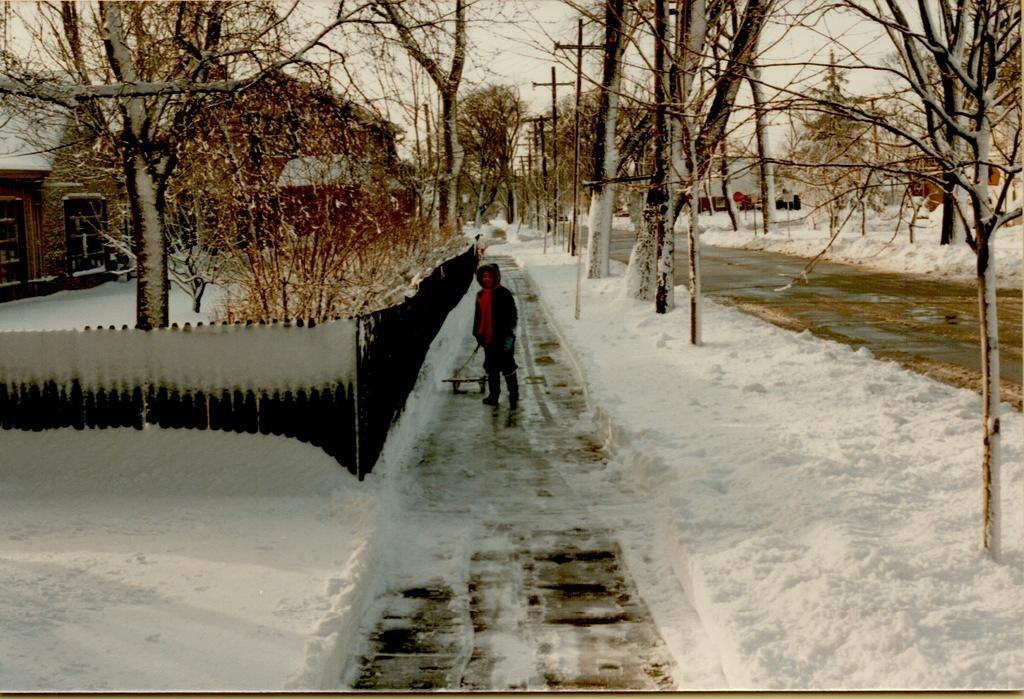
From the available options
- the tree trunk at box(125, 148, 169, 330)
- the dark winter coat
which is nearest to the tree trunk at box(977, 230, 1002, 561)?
the dark winter coat

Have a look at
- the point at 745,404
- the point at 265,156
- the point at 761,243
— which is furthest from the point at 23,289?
the point at 761,243

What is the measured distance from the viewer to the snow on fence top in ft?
27.2

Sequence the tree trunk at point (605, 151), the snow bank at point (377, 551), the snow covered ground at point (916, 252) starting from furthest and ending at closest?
the snow covered ground at point (916, 252) < the tree trunk at point (605, 151) < the snow bank at point (377, 551)

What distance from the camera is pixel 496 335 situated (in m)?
11.9

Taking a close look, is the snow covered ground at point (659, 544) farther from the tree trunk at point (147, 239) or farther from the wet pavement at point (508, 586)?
the tree trunk at point (147, 239)

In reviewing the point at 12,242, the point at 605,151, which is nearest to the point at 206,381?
the point at 605,151

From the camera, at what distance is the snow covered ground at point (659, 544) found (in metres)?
4.55

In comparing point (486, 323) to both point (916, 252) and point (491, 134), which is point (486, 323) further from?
point (491, 134)

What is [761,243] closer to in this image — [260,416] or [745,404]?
[745,404]

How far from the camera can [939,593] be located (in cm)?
510

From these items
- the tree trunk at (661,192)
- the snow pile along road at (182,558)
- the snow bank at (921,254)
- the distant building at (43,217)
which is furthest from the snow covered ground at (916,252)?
the distant building at (43,217)

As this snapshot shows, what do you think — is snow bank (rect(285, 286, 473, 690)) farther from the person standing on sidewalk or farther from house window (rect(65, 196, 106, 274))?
house window (rect(65, 196, 106, 274))

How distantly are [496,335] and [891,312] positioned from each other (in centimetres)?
1020

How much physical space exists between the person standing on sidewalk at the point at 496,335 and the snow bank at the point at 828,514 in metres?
0.97
